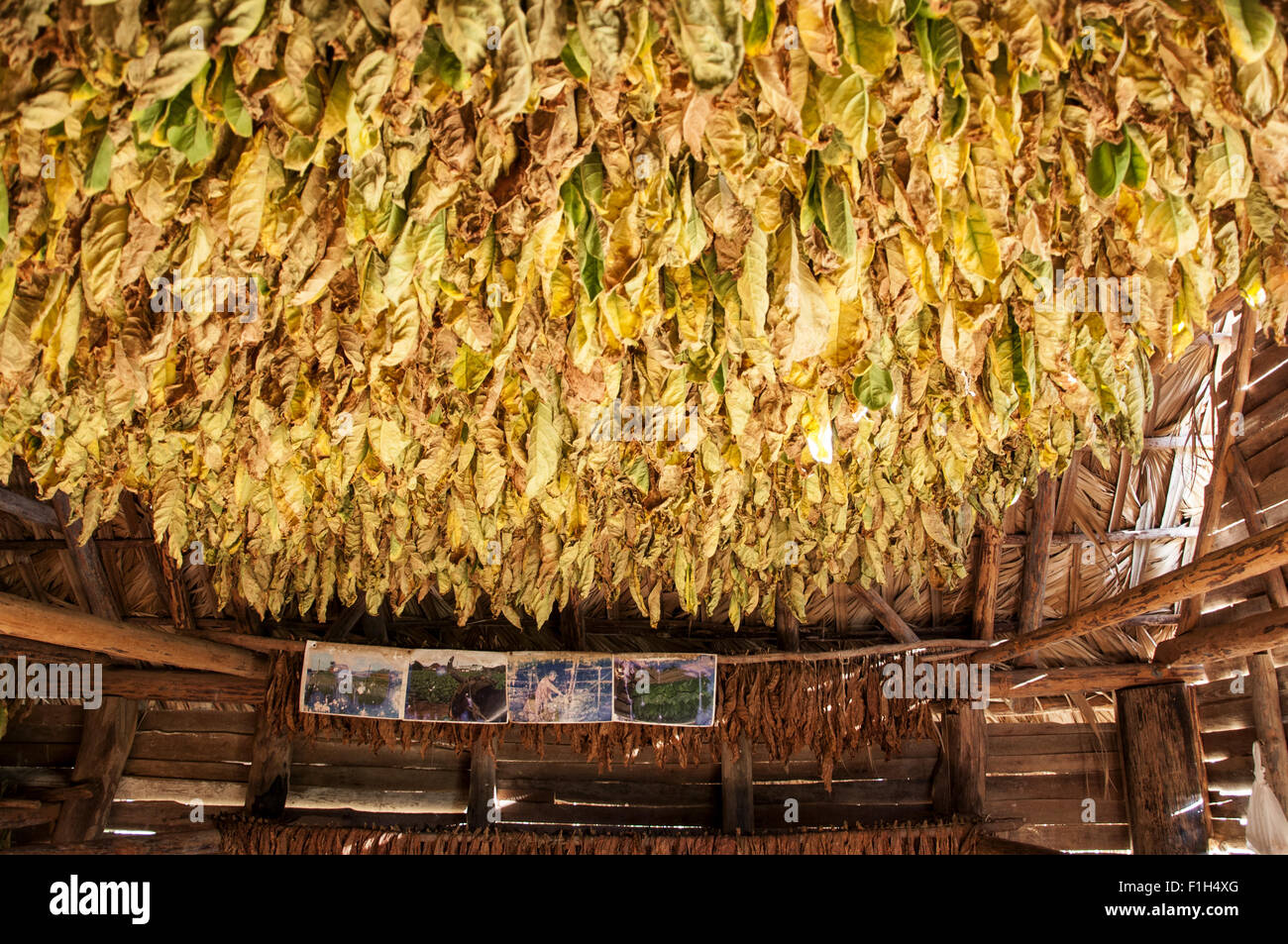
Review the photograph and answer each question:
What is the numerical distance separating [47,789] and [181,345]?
5.36m

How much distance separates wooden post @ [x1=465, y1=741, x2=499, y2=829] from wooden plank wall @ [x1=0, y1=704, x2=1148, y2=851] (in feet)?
0.59

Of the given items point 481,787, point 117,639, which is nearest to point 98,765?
point 117,639

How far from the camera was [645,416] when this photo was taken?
279 centimetres

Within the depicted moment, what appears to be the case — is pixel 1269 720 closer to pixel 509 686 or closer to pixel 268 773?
pixel 509 686

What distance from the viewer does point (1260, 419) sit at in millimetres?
4641

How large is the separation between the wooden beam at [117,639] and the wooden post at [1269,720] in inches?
246

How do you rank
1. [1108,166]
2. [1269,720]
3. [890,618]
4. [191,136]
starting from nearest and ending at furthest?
[191,136], [1108,166], [1269,720], [890,618]

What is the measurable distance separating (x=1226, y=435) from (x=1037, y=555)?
53.0 inches

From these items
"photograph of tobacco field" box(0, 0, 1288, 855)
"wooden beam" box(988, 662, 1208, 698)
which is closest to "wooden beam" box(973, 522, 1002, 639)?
"photograph of tobacco field" box(0, 0, 1288, 855)

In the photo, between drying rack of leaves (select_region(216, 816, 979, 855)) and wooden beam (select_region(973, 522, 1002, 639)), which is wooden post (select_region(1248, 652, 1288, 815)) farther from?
drying rack of leaves (select_region(216, 816, 979, 855))

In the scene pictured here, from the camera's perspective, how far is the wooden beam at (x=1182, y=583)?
3316mm

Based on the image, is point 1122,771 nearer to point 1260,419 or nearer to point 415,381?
point 1260,419

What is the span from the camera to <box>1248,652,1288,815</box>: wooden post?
496cm

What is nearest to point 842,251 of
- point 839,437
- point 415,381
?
point 839,437
